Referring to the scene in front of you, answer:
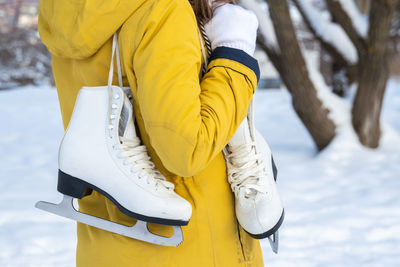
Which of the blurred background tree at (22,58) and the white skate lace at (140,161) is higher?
the white skate lace at (140,161)

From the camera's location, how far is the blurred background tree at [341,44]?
184 inches

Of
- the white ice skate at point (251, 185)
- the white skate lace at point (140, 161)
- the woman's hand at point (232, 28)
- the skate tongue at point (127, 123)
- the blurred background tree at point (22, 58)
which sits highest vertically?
the woman's hand at point (232, 28)

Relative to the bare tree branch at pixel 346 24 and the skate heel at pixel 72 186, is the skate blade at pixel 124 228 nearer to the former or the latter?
the skate heel at pixel 72 186

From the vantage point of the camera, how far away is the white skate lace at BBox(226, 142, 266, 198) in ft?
3.52

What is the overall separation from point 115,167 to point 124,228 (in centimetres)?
14

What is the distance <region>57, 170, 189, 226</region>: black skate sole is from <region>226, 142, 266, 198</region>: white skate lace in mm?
173

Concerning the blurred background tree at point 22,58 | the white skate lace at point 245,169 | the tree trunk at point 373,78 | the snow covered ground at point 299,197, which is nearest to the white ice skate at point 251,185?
the white skate lace at point 245,169

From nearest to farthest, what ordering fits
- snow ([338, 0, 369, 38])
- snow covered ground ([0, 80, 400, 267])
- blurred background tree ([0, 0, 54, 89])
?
snow covered ground ([0, 80, 400, 267]) < snow ([338, 0, 369, 38]) < blurred background tree ([0, 0, 54, 89])

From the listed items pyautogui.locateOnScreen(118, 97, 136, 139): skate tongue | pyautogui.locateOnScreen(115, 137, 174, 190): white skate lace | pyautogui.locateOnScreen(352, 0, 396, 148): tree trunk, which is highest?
pyautogui.locateOnScreen(118, 97, 136, 139): skate tongue

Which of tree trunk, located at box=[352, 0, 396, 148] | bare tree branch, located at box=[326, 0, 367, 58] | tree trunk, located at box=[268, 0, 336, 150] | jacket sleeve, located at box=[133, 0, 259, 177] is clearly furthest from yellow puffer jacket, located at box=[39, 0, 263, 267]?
bare tree branch, located at box=[326, 0, 367, 58]

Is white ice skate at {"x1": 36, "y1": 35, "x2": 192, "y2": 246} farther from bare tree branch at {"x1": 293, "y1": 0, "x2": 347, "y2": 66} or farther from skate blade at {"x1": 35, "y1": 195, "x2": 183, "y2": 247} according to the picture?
bare tree branch at {"x1": 293, "y1": 0, "x2": 347, "y2": 66}

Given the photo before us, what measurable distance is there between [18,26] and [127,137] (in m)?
10.7

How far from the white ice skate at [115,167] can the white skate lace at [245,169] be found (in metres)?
0.16

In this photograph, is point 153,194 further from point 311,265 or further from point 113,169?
point 311,265
